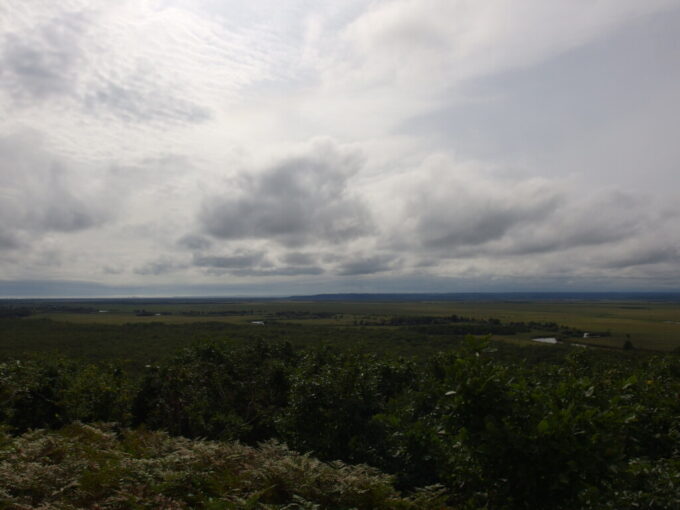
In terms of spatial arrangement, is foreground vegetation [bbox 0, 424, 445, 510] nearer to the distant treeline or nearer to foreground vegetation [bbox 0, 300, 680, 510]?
foreground vegetation [bbox 0, 300, 680, 510]

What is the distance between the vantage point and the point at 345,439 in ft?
47.6

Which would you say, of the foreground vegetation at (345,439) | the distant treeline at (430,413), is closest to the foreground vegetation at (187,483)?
the foreground vegetation at (345,439)

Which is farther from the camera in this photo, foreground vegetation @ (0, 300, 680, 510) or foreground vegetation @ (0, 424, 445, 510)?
foreground vegetation @ (0, 424, 445, 510)

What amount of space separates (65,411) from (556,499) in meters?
21.3

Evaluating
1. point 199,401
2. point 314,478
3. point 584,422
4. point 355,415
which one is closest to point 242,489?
point 314,478

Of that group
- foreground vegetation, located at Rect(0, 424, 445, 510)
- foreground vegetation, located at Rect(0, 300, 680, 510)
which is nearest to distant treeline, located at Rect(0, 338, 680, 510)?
foreground vegetation, located at Rect(0, 300, 680, 510)

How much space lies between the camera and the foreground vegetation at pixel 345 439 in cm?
604

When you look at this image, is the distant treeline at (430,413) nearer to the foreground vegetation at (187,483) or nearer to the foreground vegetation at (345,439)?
the foreground vegetation at (345,439)

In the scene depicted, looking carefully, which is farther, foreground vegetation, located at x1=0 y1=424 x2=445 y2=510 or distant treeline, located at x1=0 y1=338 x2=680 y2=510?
foreground vegetation, located at x1=0 y1=424 x2=445 y2=510

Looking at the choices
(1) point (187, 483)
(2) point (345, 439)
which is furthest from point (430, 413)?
(1) point (187, 483)

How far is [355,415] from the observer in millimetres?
14555

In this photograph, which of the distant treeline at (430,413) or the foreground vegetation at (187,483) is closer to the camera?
the distant treeline at (430,413)

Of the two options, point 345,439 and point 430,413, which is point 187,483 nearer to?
point 345,439

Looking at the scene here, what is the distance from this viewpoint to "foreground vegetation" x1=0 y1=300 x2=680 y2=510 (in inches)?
238
